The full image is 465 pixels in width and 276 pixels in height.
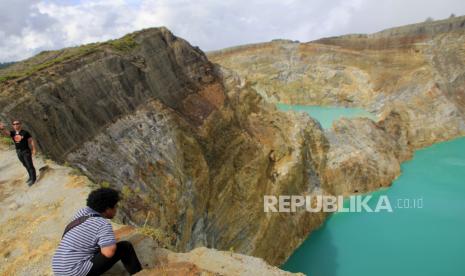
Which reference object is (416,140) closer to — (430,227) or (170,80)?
(430,227)

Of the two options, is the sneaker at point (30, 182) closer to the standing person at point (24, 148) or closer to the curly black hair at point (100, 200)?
the standing person at point (24, 148)

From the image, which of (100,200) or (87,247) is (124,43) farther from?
(87,247)

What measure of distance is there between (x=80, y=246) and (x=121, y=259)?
22.2 inches

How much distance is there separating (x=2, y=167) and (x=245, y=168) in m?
11.1

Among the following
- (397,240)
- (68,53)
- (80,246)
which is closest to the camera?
(80,246)

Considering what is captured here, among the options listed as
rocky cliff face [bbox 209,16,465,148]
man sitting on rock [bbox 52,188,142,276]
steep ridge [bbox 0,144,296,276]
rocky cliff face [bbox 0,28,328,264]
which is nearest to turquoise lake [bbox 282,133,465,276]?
rocky cliff face [bbox 0,28,328,264]

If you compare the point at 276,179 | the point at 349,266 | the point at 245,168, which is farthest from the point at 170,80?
the point at 349,266

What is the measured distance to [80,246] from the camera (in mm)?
4230

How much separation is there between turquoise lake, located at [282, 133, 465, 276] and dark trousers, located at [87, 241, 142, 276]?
1384cm

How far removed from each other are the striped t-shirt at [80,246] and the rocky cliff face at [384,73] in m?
30.0

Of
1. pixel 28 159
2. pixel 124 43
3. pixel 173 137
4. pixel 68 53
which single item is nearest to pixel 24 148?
pixel 28 159

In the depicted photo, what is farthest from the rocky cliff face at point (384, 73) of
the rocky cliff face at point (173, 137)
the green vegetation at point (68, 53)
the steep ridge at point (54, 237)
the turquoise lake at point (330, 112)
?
the steep ridge at point (54, 237)

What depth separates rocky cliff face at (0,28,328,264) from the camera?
11.4 metres

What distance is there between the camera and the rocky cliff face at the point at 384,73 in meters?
36.9
